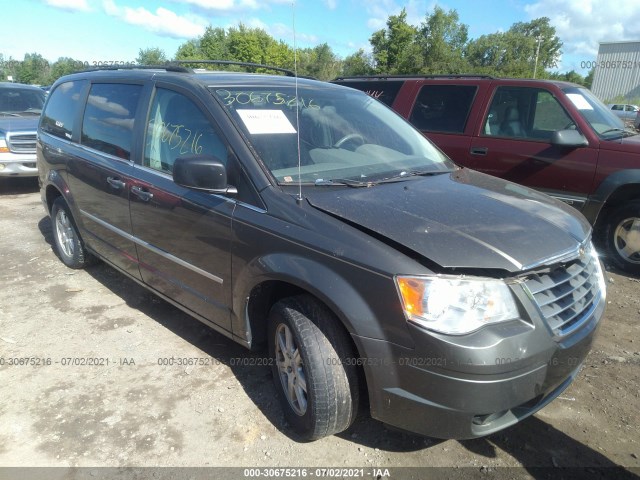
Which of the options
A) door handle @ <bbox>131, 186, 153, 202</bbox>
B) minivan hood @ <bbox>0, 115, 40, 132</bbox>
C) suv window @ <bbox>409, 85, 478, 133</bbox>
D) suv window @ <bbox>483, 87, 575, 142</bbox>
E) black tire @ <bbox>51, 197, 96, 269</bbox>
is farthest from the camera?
minivan hood @ <bbox>0, 115, 40, 132</bbox>

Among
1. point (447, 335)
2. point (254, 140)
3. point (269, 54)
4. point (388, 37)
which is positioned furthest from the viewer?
point (269, 54)

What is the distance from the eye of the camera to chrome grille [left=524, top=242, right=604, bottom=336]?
2.15m

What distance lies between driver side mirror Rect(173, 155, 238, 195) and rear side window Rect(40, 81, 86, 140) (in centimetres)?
242

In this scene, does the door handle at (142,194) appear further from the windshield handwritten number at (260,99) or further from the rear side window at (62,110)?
the rear side window at (62,110)

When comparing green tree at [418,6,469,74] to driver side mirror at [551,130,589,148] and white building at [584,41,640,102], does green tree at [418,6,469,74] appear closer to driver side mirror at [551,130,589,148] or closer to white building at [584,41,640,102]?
white building at [584,41,640,102]

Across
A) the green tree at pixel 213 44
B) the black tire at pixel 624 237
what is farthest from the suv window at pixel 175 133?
the green tree at pixel 213 44

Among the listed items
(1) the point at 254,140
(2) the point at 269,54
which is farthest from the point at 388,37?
(1) the point at 254,140

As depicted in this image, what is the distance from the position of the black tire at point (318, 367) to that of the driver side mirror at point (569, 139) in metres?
3.73

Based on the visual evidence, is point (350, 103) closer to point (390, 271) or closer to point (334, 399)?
point (390, 271)

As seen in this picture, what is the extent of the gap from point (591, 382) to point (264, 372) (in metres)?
2.12

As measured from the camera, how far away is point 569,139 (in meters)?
4.86

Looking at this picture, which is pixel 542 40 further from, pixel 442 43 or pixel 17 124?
pixel 17 124

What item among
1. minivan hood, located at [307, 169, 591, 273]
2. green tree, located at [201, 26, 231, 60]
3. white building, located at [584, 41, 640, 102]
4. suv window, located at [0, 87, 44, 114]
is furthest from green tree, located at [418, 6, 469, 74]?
minivan hood, located at [307, 169, 591, 273]

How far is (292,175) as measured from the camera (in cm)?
268
